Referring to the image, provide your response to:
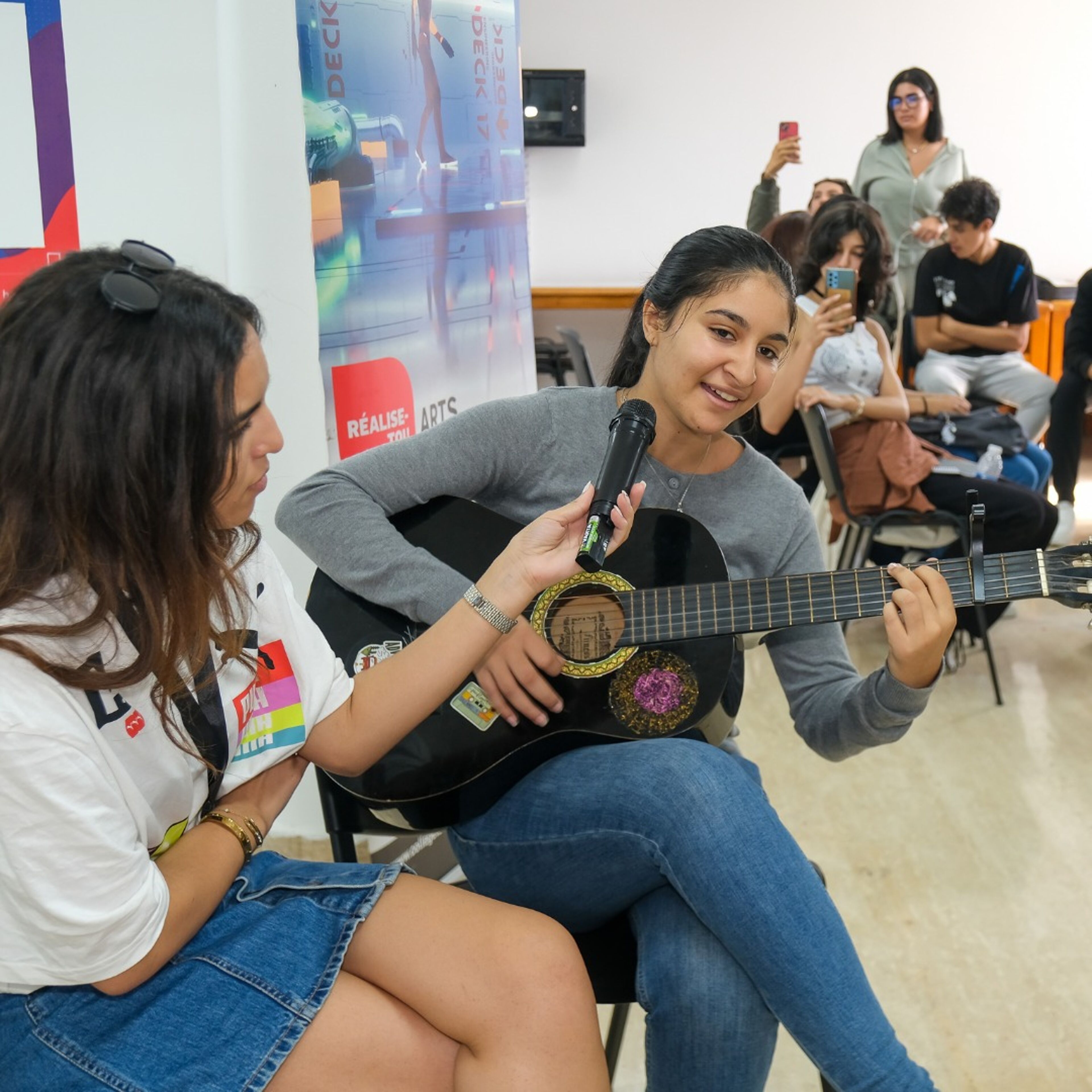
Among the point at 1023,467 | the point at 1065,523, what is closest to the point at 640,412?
the point at 1023,467

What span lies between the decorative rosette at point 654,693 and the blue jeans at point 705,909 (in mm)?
112

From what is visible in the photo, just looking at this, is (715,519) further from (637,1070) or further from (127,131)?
(127,131)

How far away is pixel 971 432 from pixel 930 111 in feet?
6.71

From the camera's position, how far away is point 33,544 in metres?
0.92

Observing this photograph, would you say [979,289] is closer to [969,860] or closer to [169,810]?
[969,860]

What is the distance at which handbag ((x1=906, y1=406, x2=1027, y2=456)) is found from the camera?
3377 millimetres

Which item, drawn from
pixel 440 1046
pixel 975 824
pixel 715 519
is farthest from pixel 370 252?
pixel 975 824

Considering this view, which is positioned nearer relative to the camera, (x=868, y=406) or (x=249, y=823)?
(x=249, y=823)

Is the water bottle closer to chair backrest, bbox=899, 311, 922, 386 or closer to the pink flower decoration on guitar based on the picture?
chair backrest, bbox=899, 311, 922, 386

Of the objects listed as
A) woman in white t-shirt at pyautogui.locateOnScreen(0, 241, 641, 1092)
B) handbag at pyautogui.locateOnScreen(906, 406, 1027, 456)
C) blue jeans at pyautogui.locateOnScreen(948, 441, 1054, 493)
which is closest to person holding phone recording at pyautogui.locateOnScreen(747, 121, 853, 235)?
handbag at pyautogui.locateOnScreen(906, 406, 1027, 456)

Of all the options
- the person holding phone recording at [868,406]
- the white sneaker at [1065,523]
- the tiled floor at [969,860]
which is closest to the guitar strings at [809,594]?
the tiled floor at [969,860]

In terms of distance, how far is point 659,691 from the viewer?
146cm

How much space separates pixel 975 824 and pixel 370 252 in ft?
5.79

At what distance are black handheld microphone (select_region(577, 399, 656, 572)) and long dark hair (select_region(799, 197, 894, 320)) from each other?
6.56 feet
